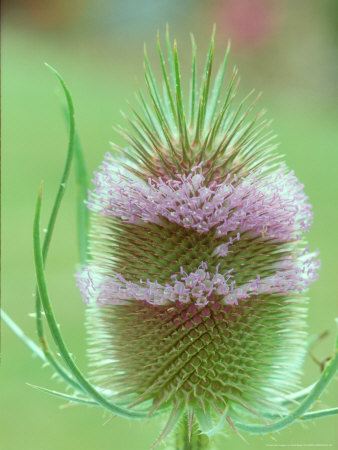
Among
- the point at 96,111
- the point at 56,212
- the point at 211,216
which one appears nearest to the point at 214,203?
the point at 211,216

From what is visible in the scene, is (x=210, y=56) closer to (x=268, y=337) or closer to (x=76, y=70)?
(x=268, y=337)

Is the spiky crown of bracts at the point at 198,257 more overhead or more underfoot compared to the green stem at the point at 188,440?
more overhead

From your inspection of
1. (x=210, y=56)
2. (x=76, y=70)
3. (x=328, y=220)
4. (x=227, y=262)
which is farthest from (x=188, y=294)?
(x=76, y=70)

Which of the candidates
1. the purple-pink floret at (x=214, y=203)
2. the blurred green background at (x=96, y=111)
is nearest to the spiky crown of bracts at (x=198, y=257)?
the purple-pink floret at (x=214, y=203)

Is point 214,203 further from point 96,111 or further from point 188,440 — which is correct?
point 96,111

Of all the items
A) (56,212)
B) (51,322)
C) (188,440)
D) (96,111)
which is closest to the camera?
(51,322)

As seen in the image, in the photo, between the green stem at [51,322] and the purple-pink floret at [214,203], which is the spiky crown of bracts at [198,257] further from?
the green stem at [51,322]
